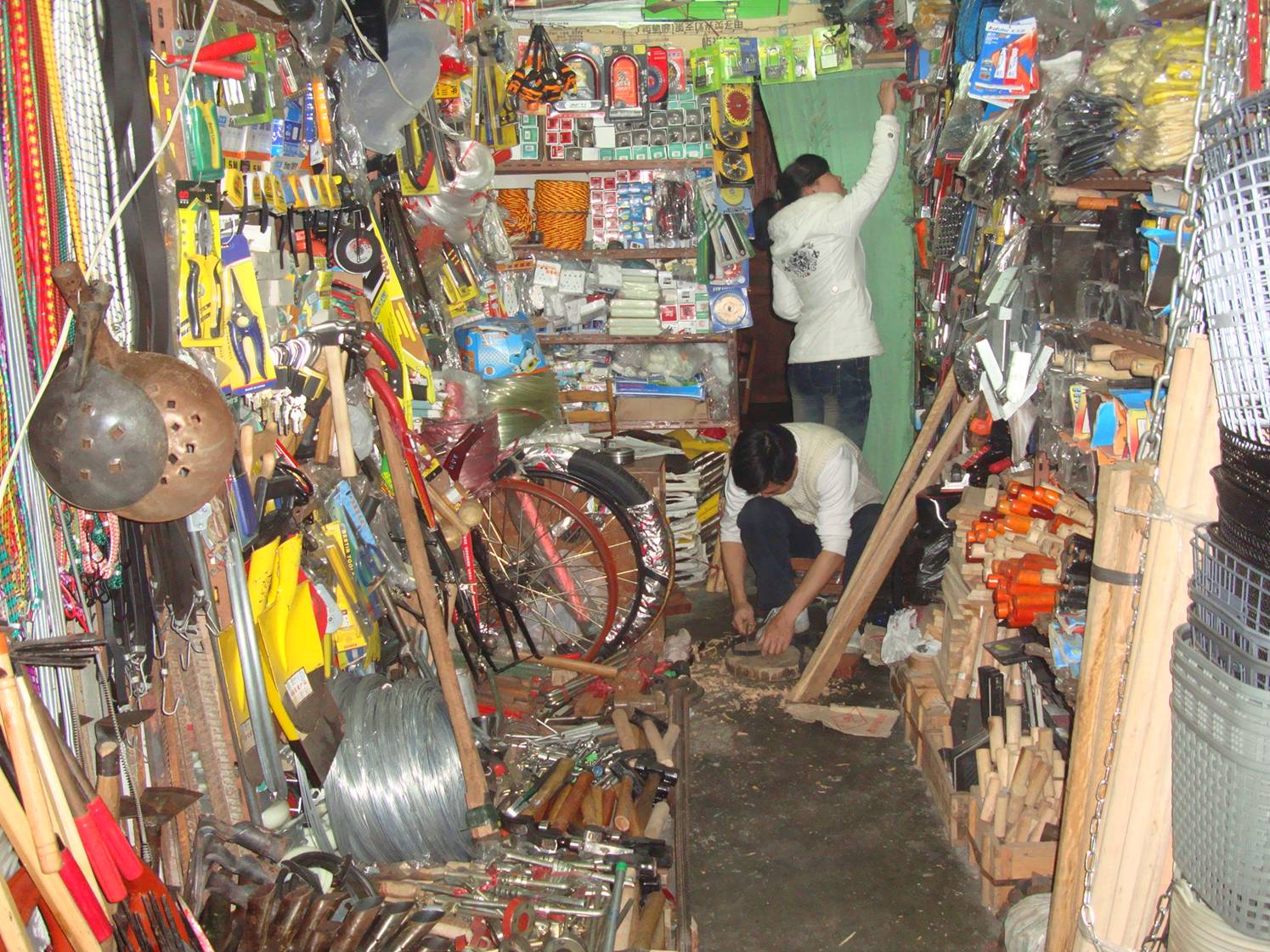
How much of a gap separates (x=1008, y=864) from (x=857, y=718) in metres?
1.03

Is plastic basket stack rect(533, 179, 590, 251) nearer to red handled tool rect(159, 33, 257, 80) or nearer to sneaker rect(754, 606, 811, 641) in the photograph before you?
sneaker rect(754, 606, 811, 641)

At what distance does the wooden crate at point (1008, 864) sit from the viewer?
102 inches

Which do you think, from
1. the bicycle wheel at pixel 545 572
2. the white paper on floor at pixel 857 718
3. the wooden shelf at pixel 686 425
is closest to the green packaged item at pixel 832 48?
the wooden shelf at pixel 686 425

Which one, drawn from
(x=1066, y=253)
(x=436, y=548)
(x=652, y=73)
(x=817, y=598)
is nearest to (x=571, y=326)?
(x=652, y=73)

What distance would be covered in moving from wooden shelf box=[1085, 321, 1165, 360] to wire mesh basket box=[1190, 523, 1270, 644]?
0.67m

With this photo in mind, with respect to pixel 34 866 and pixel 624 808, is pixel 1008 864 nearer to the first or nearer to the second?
pixel 624 808

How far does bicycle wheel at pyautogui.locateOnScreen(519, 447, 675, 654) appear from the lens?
13.2 ft

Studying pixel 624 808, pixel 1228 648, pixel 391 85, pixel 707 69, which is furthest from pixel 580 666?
pixel 707 69

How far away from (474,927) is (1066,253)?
7.56ft

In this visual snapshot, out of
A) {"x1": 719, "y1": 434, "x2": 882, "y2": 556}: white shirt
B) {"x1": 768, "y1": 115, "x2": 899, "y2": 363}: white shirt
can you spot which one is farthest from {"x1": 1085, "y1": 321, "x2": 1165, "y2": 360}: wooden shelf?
{"x1": 768, "y1": 115, "x2": 899, "y2": 363}: white shirt

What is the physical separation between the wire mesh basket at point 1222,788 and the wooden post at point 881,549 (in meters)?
1.89

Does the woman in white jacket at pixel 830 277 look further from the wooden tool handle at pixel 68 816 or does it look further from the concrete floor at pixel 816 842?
the wooden tool handle at pixel 68 816

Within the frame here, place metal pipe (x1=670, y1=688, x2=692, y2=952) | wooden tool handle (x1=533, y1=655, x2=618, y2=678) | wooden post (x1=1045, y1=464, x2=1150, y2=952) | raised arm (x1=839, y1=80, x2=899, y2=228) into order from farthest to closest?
raised arm (x1=839, y1=80, x2=899, y2=228) → wooden tool handle (x1=533, y1=655, x2=618, y2=678) → metal pipe (x1=670, y1=688, x2=692, y2=952) → wooden post (x1=1045, y1=464, x2=1150, y2=952)

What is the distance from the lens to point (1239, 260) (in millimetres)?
1426
